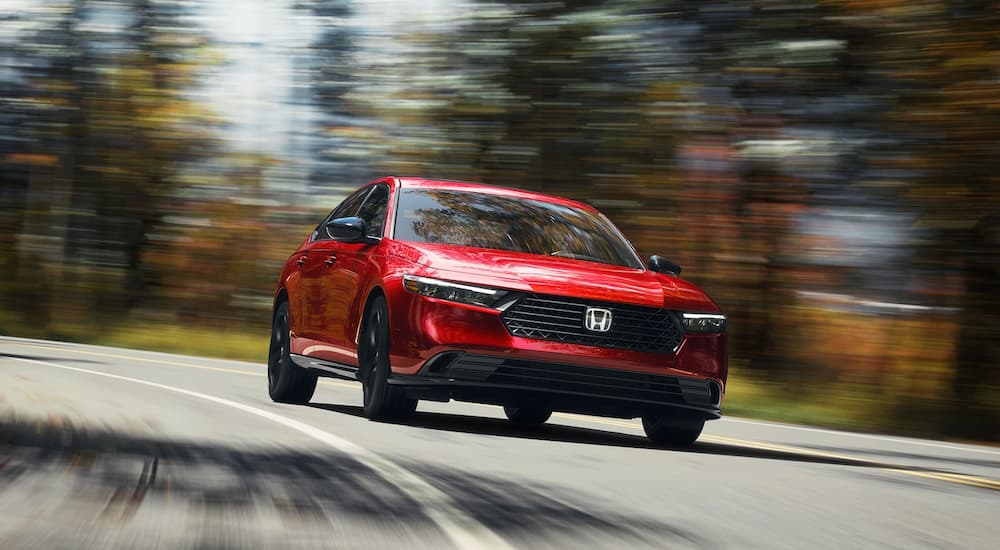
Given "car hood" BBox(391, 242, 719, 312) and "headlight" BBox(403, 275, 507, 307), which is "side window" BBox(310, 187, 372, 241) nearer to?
"car hood" BBox(391, 242, 719, 312)

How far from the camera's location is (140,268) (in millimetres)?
39625

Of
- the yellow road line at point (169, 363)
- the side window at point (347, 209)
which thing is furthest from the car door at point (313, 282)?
the yellow road line at point (169, 363)

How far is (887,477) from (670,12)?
48.9ft

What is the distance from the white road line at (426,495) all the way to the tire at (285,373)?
1491 mm

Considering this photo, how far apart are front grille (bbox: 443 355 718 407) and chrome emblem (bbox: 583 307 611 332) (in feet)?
0.83

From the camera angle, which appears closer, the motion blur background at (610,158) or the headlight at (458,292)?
the headlight at (458,292)

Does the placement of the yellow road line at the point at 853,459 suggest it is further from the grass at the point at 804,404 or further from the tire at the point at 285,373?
the grass at the point at 804,404

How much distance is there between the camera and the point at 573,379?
9.32 m

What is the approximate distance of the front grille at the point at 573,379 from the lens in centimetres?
920

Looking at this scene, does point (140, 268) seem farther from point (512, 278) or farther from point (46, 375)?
point (512, 278)

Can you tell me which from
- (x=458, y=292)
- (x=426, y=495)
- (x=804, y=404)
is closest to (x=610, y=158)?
(x=804, y=404)

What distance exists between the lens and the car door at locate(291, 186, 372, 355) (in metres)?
11.4

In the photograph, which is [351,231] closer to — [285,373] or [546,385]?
[546,385]

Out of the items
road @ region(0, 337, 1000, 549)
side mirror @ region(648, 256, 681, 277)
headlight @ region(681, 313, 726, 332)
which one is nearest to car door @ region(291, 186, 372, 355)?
road @ region(0, 337, 1000, 549)
